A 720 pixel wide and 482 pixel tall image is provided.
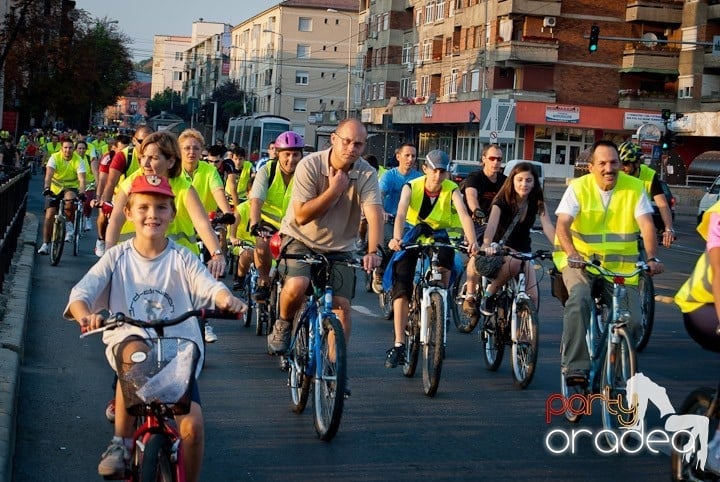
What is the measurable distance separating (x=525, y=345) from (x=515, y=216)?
56.5 inches

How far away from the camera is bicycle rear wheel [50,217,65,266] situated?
17250mm

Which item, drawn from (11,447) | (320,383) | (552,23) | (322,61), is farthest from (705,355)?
(322,61)

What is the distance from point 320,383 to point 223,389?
1653 mm

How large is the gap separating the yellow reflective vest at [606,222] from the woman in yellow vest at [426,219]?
1.81m

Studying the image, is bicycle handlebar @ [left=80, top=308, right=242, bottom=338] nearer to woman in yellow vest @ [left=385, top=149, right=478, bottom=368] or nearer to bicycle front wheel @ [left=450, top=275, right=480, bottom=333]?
woman in yellow vest @ [left=385, top=149, right=478, bottom=368]

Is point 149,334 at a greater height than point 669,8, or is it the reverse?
point 669,8

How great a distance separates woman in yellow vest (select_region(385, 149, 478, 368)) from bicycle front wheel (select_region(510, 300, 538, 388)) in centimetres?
72

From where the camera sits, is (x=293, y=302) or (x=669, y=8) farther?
(x=669, y=8)

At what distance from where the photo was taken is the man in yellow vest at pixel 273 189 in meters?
10.7

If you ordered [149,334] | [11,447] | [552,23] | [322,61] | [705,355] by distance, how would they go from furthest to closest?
[322,61] → [552,23] → [705,355] → [11,447] → [149,334]

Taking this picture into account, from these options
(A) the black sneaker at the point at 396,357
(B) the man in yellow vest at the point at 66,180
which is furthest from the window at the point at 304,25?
(A) the black sneaker at the point at 396,357

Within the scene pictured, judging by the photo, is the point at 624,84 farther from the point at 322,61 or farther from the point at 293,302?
the point at 293,302

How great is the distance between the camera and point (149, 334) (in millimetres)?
4969

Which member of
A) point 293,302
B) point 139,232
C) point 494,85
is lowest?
point 293,302
